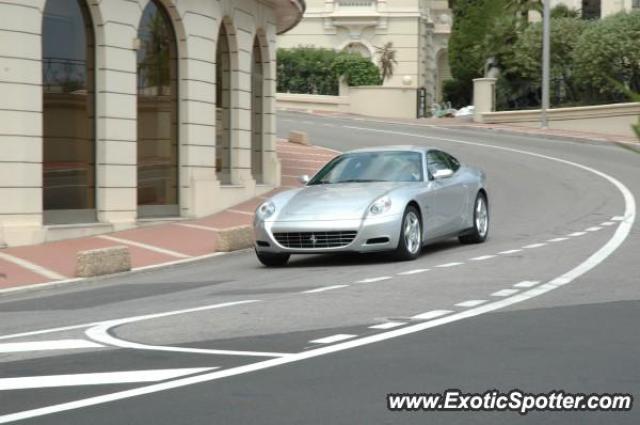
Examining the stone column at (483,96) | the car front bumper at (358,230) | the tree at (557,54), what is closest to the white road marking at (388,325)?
the car front bumper at (358,230)

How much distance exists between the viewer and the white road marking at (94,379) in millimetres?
7496

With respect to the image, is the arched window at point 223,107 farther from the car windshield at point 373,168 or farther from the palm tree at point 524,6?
the palm tree at point 524,6

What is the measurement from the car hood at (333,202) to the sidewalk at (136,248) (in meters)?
2.59

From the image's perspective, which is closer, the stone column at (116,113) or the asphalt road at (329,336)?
the asphalt road at (329,336)

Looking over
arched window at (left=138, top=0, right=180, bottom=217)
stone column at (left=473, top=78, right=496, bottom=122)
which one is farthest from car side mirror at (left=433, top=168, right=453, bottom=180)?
stone column at (left=473, top=78, right=496, bottom=122)

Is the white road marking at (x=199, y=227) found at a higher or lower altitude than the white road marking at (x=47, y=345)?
higher

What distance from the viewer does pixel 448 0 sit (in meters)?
73.5

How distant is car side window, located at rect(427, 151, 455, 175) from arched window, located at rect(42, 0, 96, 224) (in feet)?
22.2

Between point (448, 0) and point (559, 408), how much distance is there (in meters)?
68.6

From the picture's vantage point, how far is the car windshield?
53.9 ft

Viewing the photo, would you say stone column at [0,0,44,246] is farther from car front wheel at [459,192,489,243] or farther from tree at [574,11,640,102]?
tree at [574,11,640,102]

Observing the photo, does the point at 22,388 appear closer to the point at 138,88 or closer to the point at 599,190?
the point at 138,88

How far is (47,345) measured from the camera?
931 centimetres

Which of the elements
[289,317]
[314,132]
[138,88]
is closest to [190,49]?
[138,88]
